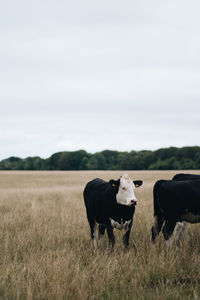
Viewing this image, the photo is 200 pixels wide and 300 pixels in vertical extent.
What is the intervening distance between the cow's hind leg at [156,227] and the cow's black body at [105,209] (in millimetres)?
717

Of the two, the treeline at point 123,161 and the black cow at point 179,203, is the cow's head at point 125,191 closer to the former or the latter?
the black cow at point 179,203

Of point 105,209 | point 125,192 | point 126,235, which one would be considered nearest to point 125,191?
point 125,192

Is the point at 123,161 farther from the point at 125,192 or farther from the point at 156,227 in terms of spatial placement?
the point at 125,192

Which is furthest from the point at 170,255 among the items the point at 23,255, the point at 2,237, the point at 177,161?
the point at 177,161

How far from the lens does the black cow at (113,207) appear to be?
592cm

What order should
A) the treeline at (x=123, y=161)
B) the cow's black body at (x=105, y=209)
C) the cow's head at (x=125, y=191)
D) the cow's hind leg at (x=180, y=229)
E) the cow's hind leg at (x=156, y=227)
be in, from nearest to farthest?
the cow's head at (x=125, y=191) < the cow's black body at (x=105, y=209) < the cow's hind leg at (x=156, y=227) < the cow's hind leg at (x=180, y=229) < the treeline at (x=123, y=161)

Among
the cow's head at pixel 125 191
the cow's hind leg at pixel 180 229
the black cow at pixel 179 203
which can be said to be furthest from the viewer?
the cow's hind leg at pixel 180 229

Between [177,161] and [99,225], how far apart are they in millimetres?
72594

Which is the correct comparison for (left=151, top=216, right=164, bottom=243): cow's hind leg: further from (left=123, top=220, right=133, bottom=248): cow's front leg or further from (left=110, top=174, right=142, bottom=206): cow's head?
(left=110, top=174, right=142, bottom=206): cow's head

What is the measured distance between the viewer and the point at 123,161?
8462 centimetres

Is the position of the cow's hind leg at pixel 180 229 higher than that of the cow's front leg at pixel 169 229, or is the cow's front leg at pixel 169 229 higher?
the cow's front leg at pixel 169 229

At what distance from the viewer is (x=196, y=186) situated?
20.4ft

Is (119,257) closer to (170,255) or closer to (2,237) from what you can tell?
(170,255)

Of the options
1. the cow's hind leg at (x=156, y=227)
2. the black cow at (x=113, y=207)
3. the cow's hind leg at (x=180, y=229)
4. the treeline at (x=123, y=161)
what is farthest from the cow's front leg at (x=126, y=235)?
the treeline at (x=123, y=161)
